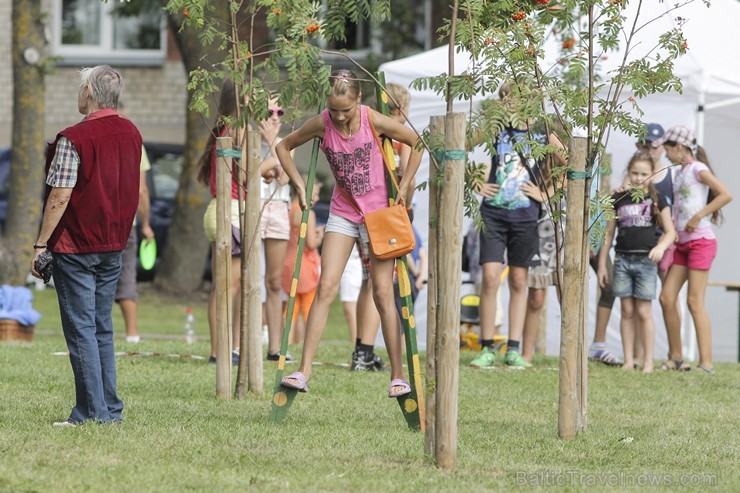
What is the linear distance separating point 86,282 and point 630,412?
11.2 feet

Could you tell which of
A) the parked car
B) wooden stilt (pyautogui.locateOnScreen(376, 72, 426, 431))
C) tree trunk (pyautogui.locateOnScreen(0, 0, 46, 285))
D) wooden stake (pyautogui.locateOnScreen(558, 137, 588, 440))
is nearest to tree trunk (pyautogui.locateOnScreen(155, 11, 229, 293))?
the parked car

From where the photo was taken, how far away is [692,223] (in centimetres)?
1029

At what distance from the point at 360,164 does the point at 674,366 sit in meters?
4.81

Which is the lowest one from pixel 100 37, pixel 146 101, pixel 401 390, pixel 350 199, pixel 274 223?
pixel 401 390

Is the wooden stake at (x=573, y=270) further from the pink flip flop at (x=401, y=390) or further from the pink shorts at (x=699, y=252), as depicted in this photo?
the pink shorts at (x=699, y=252)

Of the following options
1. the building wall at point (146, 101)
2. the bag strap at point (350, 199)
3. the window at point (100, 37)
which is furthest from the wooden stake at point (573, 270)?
the window at point (100, 37)

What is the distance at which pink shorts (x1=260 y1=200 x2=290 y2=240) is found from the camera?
31.2ft

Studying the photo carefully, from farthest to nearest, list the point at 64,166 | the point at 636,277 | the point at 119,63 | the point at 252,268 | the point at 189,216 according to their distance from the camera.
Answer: the point at 119,63, the point at 189,216, the point at 636,277, the point at 252,268, the point at 64,166

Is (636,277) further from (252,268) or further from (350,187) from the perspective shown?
(350,187)

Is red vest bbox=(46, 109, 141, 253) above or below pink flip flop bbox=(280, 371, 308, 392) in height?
above

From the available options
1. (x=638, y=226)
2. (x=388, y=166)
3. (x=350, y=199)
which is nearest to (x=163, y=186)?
(x=638, y=226)

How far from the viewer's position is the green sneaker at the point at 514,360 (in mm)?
10070

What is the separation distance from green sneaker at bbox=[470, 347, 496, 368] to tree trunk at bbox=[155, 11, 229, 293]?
29.1 feet

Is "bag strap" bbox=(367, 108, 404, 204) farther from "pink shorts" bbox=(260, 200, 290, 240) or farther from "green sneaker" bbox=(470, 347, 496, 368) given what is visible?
"green sneaker" bbox=(470, 347, 496, 368)
